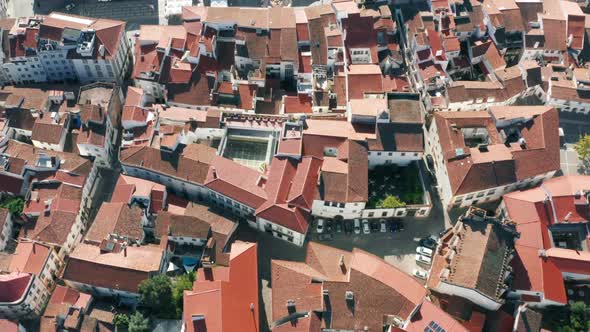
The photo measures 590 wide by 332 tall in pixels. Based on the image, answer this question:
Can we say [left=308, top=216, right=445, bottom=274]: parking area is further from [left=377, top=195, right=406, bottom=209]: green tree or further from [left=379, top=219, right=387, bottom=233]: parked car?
[left=377, top=195, right=406, bottom=209]: green tree

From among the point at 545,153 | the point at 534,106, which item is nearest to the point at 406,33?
the point at 534,106

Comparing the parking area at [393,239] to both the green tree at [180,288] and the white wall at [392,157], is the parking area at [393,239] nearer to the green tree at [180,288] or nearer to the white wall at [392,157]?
the white wall at [392,157]

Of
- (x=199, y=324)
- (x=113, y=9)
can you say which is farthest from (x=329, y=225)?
(x=113, y=9)

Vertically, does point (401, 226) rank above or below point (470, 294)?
above

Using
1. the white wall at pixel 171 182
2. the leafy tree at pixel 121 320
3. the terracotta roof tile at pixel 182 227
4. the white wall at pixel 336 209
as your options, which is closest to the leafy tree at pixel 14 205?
the white wall at pixel 171 182

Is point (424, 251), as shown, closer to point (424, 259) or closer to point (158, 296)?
point (424, 259)

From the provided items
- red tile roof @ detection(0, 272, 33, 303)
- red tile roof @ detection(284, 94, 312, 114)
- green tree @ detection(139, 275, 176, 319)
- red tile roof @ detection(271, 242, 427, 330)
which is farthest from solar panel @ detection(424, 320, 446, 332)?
red tile roof @ detection(0, 272, 33, 303)
